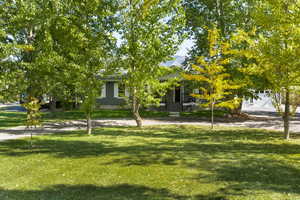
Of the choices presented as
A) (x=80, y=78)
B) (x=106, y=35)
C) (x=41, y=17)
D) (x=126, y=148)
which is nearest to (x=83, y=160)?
(x=126, y=148)

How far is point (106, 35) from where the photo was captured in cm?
1493

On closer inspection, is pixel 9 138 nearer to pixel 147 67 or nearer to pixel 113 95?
pixel 147 67

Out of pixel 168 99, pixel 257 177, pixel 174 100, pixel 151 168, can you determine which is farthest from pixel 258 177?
pixel 174 100

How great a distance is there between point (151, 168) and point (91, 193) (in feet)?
7.89

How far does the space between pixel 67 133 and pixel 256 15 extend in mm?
11965

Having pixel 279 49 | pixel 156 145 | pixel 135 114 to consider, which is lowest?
pixel 156 145

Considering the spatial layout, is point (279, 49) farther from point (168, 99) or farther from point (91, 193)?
point (168, 99)

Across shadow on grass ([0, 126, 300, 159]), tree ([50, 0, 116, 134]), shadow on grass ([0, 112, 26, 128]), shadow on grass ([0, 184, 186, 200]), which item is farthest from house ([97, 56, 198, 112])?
shadow on grass ([0, 184, 186, 200])

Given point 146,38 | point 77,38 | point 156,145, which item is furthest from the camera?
point 146,38

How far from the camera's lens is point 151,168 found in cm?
809

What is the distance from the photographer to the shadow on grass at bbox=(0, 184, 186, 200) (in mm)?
5910

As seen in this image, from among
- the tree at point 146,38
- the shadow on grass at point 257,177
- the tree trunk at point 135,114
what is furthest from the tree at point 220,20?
the shadow on grass at point 257,177

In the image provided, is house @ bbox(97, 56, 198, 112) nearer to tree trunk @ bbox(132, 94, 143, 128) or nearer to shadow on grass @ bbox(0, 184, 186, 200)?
tree trunk @ bbox(132, 94, 143, 128)

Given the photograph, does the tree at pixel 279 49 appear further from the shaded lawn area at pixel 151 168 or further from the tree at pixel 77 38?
the tree at pixel 77 38
